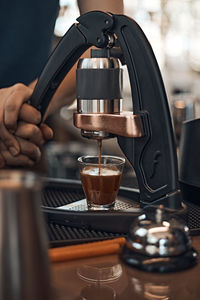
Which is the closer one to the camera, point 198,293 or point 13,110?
point 198,293

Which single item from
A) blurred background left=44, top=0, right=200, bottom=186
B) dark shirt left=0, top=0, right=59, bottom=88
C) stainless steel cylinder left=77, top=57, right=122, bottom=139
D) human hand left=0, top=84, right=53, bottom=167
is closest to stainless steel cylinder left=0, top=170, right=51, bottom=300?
stainless steel cylinder left=77, top=57, right=122, bottom=139

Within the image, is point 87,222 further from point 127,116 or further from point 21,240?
point 21,240

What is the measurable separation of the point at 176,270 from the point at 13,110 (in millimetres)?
646

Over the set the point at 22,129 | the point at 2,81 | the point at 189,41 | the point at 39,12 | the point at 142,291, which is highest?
the point at 189,41

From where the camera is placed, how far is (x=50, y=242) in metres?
0.81

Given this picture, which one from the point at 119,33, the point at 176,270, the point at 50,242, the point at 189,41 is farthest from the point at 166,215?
the point at 189,41

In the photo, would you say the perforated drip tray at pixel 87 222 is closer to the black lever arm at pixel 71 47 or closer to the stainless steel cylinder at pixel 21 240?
the black lever arm at pixel 71 47

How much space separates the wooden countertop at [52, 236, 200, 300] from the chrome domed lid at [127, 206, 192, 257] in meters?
0.03

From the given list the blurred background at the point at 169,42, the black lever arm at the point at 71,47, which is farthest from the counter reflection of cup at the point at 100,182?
the blurred background at the point at 169,42

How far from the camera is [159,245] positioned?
719 mm

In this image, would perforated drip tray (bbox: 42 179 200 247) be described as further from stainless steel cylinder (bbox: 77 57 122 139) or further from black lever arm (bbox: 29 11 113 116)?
black lever arm (bbox: 29 11 113 116)

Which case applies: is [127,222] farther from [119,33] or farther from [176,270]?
[119,33]

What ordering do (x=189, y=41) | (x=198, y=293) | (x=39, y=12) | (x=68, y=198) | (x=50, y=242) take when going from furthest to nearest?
(x=189, y=41)
(x=39, y=12)
(x=68, y=198)
(x=50, y=242)
(x=198, y=293)

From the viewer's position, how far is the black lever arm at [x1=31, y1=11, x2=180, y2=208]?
895 millimetres
